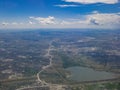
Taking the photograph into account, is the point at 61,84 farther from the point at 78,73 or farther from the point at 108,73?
the point at 108,73

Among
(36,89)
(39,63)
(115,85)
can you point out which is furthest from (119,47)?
(36,89)

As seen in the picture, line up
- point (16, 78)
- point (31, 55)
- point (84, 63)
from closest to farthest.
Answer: point (16, 78), point (84, 63), point (31, 55)

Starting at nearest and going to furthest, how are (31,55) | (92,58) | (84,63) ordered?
(84,63) → (92,58) → (31,55)

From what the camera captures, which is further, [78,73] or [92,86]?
[78,73]

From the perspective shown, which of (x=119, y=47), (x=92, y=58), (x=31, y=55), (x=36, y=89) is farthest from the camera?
(x=119, y=47)

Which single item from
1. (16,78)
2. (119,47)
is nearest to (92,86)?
(16,78)

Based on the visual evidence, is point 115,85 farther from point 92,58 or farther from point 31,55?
point 31,55
